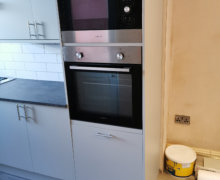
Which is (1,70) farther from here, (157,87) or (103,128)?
(157,87)

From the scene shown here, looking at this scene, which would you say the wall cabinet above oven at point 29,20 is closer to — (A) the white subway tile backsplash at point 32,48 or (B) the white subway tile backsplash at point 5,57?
(A) the white subway tile backsplash at point 32,48

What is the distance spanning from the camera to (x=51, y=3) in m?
1.83

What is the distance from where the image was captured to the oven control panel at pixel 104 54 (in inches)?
55.2

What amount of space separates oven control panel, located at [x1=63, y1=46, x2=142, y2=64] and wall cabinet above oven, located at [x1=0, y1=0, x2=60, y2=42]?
432 mm

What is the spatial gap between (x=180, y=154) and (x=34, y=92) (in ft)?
5.13

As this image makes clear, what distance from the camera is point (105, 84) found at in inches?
62.2

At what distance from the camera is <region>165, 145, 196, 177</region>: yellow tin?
211cm

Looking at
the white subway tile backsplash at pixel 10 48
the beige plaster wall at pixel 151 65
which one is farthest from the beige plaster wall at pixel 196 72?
the white subway tile backsplash at pixel 10 48

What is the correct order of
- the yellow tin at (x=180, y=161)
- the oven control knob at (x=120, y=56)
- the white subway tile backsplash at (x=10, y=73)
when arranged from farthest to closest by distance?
the white subway tile backsplash at (x=10, y=73), the yellow tin at (x=180, y=161), the oven control knob at (x=120, y=56)

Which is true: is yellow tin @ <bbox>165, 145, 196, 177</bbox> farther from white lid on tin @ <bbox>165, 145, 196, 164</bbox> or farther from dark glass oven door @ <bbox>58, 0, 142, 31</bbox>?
dark glass oven door @ <bbox>58, 0, 142, 31</bbox>

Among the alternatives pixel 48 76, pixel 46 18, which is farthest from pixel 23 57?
pixel 46 18

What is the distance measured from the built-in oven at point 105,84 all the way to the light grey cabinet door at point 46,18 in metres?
0.43

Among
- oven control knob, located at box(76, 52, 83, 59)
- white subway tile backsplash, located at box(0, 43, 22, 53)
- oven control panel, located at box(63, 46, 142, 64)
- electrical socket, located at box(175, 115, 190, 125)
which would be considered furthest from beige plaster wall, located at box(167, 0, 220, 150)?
white subway tile backsplash, located at box(0, 43, 22, 53)

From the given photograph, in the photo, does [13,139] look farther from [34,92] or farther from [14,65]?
[14,65]
